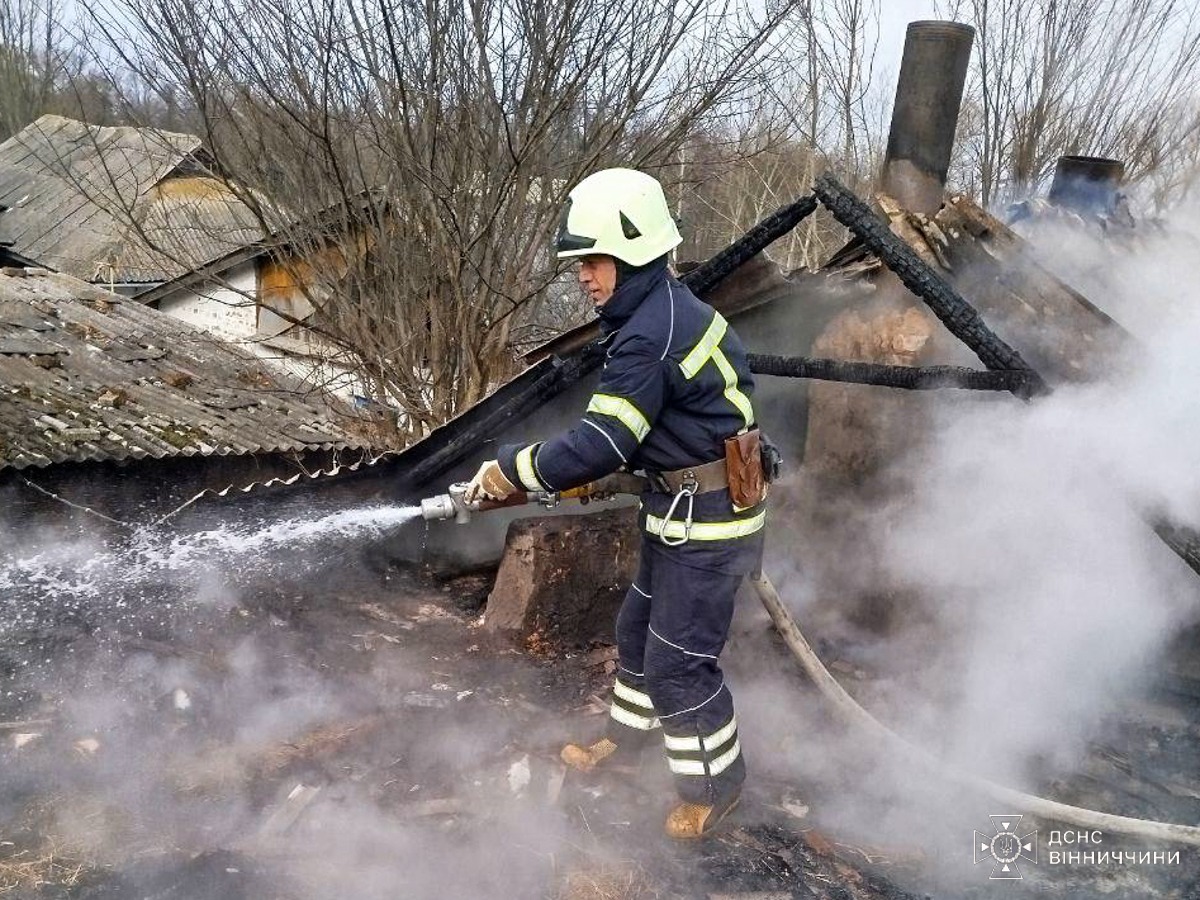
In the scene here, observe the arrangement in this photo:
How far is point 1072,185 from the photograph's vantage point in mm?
6746

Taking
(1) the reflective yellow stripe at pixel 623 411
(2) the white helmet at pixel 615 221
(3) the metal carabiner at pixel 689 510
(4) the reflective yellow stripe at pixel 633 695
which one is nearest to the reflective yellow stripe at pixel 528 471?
(1) the reflective yellow stripe at pixel 623 411

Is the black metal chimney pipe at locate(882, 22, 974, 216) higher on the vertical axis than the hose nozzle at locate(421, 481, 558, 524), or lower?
higher

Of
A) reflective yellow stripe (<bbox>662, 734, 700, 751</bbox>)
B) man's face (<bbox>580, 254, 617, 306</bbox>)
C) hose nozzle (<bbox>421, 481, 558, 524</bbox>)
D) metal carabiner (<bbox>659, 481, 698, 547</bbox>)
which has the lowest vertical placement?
reflective yellow stripe (<bbox>662, 734, 700, 751</bbox>)

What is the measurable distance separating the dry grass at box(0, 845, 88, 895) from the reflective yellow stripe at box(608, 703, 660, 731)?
1833 millimetres

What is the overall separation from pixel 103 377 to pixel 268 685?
7.45 metres

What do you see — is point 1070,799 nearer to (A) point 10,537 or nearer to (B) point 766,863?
(B) point 766,863

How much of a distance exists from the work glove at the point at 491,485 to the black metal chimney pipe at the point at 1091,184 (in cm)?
540

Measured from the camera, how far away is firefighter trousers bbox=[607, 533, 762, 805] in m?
3.15

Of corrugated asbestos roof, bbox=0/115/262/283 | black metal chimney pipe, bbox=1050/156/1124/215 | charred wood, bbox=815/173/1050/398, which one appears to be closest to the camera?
charred wood, bbox=815/173/1050/398

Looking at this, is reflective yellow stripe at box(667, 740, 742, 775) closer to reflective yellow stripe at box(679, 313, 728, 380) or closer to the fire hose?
the fire hose

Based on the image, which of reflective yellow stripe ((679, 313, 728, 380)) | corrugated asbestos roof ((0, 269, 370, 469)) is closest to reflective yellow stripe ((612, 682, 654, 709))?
reflective yellow stripe ((679, 313, 728, 380))

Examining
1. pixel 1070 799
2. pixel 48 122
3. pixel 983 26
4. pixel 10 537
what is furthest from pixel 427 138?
pixel 48 122

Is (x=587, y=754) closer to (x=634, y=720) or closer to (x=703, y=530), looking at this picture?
(x=634, y=720)

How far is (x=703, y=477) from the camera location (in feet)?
10.2
